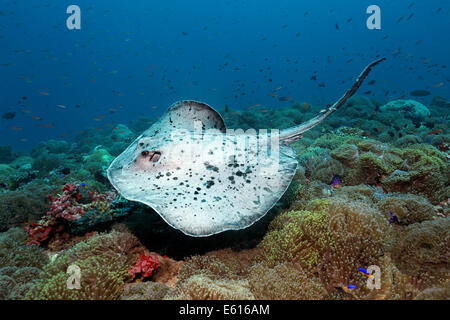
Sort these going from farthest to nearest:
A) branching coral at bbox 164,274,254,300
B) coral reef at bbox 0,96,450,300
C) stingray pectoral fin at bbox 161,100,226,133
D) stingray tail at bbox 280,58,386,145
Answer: stingray pectoral fin at bbox 161,100,226,133 < stingray tail at bbox 280,58,386,145 < coral reef at bbox 0,96,450,300 < branching coral at bbox 164,274,254,300

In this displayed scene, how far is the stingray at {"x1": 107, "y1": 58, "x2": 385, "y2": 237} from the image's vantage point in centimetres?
258

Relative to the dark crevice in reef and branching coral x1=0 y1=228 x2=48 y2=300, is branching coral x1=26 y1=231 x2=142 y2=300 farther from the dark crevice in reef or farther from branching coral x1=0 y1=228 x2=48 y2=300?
branching coral x1=0 y1=228 x2=48 y2=300

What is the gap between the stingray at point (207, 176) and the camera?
8.45 ft

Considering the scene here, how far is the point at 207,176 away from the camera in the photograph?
319 centimetres

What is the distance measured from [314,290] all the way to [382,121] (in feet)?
53.0

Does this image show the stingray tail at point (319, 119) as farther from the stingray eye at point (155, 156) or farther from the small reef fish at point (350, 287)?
the small reef fish at point (350, 287)

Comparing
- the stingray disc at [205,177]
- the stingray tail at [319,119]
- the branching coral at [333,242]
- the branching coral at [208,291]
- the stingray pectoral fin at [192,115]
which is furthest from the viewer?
the stingray pectoral fin at [192,115]

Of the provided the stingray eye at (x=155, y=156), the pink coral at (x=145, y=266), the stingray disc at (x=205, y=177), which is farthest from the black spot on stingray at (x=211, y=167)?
the pink coral at (x=145, y=266)

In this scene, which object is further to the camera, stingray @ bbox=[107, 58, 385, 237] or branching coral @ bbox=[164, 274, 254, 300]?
stingray @ bbox=[107, 58, 385, 237]

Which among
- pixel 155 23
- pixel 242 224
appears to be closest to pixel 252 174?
pixel 242 224

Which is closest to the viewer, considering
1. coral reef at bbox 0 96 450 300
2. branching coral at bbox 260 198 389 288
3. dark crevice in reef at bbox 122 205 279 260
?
coral reef at bbox 0 96 450 300

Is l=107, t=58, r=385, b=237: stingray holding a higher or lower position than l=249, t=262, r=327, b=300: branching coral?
higher

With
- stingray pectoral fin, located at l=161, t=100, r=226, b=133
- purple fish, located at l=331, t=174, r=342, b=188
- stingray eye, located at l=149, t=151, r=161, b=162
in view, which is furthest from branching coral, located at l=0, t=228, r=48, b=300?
purple fish, located at l=331, t=174, r=342, b=188

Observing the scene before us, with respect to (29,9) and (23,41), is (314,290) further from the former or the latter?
(23,41)
